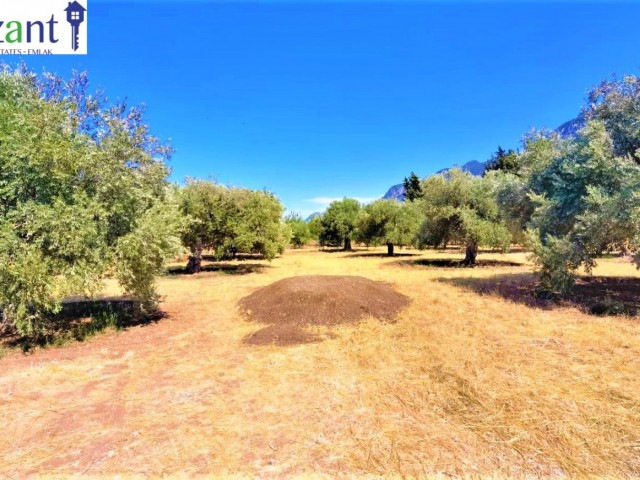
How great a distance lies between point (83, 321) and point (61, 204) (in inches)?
191

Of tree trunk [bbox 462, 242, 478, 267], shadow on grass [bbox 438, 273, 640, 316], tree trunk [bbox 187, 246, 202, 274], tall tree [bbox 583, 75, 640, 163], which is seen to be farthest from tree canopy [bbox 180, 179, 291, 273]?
tall tree [bbox 583, 75, 640, 163]

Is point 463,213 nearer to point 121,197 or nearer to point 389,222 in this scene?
point 389,222

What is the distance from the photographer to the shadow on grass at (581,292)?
1105 cm

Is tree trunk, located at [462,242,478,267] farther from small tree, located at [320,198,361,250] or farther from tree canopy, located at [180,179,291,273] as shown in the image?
small tree, located at [320,198,361,250]

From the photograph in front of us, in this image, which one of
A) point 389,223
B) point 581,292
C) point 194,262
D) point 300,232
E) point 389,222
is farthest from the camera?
point 300,232

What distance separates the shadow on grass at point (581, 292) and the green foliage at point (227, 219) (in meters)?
12.9

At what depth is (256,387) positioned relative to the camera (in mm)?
6461

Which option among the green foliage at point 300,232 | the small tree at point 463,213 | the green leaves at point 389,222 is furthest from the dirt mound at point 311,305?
the green foliage at point 300,232

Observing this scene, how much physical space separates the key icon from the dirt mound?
10.1 metres

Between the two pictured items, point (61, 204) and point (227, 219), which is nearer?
point (61, 204)

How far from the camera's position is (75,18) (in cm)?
1016

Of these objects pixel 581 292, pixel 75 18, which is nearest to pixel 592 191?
pixel 581 292

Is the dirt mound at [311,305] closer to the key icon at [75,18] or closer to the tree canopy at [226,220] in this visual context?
the key icon at [75,18]

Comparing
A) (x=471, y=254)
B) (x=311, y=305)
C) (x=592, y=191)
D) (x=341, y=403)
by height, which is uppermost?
(x=592, y=191)
